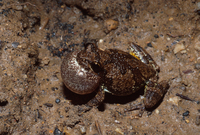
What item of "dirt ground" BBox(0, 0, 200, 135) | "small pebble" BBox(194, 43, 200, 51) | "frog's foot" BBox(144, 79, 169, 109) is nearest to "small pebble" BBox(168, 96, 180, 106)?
"dirt ground" BBox(0, 0, 200, 135)

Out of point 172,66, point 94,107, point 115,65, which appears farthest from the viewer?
point 172,66

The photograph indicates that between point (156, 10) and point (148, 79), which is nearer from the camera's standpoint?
point (148, 79)

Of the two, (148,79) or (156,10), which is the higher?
(156,10)

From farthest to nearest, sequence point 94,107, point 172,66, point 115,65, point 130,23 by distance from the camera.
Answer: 1. point 130,23
2. point 172,66
3. point 94,107
4. point 115,65

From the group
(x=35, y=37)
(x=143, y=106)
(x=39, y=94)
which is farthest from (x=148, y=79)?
(x=35, y=37)

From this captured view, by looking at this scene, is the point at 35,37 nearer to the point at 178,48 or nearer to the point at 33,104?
the point at 33,104

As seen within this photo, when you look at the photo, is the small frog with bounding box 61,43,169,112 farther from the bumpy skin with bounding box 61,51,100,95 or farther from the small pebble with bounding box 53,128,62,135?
the small pebble with bounding box 53,128,62,135
